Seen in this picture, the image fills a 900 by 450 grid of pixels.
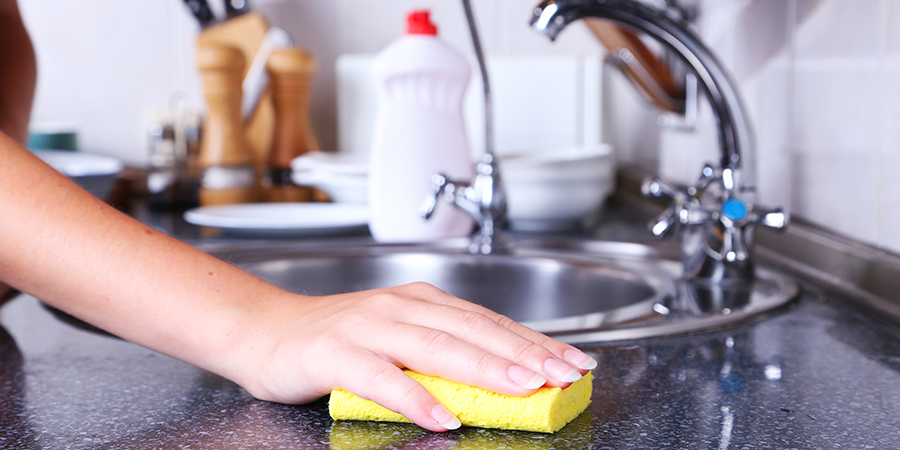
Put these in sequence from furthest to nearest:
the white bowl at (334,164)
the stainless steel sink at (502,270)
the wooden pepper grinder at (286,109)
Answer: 1. the wooden pepper grinder at (286,109)
2. the white bowl at (334,164)
3. the stainless steel sink at (502,270)

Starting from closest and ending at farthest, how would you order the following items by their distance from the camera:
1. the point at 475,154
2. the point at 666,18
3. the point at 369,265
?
the point at 666,18 → the point at 369,265 → the point at 475,154

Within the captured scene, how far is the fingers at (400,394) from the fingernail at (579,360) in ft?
0.22

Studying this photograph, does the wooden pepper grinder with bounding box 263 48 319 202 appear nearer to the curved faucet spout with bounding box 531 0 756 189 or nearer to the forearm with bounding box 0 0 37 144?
the forearm with bounding box 0 0 37 144

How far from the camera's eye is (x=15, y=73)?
883 mm

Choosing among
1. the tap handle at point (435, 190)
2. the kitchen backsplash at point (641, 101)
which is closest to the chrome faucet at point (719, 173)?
the kitchen backsplash at point (641, 101)

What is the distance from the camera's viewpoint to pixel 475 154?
1587 mm

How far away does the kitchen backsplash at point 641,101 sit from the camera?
76 cm

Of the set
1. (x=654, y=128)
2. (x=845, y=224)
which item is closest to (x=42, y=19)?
(x=654, y=128)

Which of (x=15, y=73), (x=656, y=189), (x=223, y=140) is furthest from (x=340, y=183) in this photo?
(x=656, y=189)

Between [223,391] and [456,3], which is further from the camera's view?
[456,3]

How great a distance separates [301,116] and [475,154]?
0.36 meters

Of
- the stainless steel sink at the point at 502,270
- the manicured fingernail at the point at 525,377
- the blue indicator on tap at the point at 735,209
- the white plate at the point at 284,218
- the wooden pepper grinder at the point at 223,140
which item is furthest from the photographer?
the wooden pepper grinder at the point at 223,140

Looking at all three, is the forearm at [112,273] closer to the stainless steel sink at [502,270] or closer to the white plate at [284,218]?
the stainless steel sink at [502,270]

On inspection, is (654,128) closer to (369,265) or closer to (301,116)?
(301,116)
